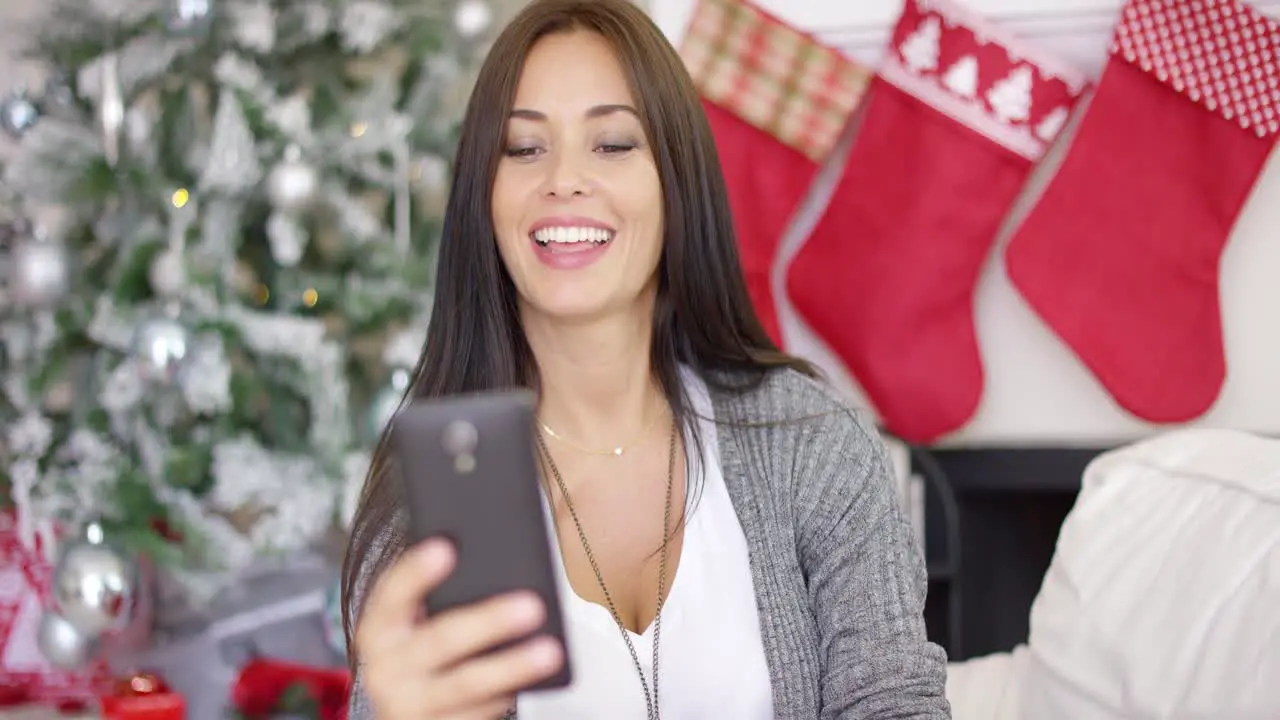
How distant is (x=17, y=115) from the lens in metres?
2.27

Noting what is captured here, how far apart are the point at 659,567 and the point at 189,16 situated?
55.7 inches

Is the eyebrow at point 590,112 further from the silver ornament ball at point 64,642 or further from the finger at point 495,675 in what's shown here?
the silver ornament ball at point 64,642

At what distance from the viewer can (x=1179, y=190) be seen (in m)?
1.96

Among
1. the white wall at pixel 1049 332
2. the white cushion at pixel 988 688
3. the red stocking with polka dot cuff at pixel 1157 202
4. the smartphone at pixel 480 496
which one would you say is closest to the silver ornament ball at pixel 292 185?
the white wall at pixel 1049 332

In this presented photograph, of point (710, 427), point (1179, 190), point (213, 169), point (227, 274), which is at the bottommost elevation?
point (710, 427)

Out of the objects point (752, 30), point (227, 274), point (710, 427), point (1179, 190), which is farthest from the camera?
point (227, 274)

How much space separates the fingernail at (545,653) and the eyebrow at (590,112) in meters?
0.73

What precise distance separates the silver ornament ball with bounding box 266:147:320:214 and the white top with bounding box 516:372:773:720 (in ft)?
3.87

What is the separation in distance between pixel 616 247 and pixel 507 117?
18cm

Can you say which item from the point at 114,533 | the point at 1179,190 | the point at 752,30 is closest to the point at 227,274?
the point at 114,533

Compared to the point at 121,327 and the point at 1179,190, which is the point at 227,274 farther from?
the point at 1179,190

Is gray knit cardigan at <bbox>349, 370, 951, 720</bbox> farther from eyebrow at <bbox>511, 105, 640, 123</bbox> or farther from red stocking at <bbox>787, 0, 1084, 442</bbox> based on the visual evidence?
red stocking at <bbox>787, 0, 1084, 442</bbox>

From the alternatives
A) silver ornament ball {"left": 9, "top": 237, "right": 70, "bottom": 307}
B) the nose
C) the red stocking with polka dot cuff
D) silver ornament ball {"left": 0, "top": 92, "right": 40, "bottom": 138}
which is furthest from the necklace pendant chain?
silver ornament ball {"left": 0, "top": 92, "right": 40, "bottom": 138}

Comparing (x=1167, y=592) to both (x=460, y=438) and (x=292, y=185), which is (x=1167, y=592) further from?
(x=292, y=185)
